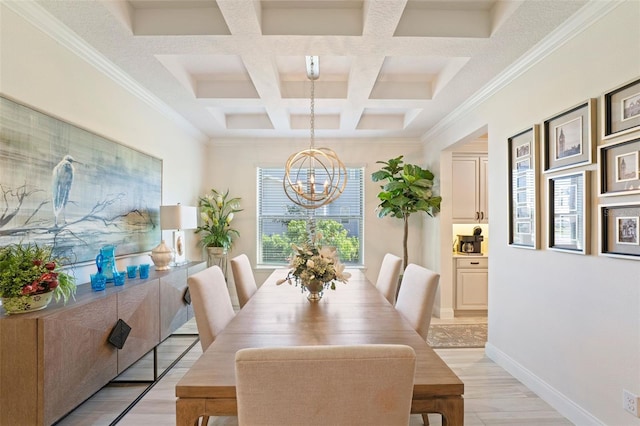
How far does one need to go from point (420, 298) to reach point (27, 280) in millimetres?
→ 2182

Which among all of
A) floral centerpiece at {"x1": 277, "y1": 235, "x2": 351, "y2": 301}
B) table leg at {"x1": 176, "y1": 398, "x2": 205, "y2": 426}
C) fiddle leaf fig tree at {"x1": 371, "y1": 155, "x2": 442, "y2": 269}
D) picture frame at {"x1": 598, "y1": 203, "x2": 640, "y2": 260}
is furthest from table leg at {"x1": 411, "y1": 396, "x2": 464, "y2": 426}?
fiddle leaf fig tree at {"x1": 371, "y1": 155, "x2": 442, "y2": 269}

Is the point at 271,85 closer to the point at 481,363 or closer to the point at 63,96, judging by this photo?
the point at 63,96

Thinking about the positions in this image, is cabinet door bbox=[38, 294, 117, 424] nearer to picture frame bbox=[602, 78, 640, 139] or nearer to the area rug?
the area rug

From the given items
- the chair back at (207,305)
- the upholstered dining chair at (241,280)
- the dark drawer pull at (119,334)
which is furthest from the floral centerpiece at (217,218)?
the chair back at (207,305)

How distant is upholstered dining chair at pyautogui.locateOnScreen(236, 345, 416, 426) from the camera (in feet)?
3.10

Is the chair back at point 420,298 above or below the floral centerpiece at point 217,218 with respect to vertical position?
below

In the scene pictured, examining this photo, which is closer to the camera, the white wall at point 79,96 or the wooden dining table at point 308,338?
the wooden dining table at point 308,338

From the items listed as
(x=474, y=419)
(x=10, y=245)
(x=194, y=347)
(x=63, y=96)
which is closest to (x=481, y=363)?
(x=474, y=419)

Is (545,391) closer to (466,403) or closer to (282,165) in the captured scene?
(466,403)

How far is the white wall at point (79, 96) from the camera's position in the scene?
1.95 meters

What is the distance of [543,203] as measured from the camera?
256 centimetres

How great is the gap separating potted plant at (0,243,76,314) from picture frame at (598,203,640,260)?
312 centimetres

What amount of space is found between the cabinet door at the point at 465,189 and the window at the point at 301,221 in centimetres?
143

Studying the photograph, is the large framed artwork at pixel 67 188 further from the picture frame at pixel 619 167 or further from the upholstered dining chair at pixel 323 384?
the picture frame at pixel 619 167
